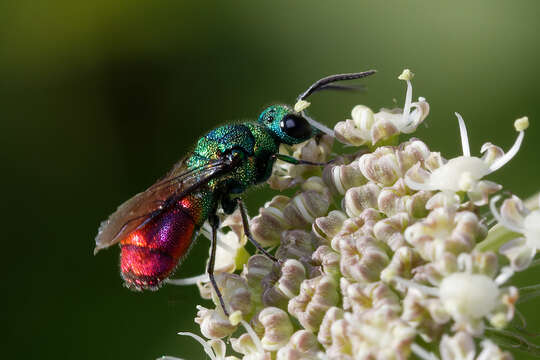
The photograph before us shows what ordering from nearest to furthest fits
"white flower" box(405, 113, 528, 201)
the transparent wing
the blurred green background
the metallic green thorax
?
"white flower" box(405, 113, 528, 201), the transparent wing, the metallic green thorax, the blurred green background

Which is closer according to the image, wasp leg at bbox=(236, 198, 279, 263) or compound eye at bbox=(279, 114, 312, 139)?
wasp leg at bbox=(236, 198, 279, 263)

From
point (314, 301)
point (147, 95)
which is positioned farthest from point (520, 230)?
point (147, 95)

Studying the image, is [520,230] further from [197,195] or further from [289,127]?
[197,195]

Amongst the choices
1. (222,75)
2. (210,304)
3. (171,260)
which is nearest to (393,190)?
(171,260)

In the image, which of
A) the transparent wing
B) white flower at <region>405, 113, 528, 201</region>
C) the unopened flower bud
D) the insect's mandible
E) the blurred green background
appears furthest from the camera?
the blurred green background

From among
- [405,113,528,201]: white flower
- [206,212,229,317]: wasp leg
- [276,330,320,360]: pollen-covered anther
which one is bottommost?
[276,330,320,360]: pollen-covered anther

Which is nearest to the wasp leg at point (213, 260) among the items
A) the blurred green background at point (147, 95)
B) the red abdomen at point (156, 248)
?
the red abdomen at point (156, 248)

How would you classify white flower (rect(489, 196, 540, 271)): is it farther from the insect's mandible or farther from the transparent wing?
the transparent wing

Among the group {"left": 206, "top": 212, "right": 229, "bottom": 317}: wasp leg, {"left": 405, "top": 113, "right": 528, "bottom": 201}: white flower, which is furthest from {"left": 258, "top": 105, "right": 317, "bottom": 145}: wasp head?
{"left": 405, "top": 113, "right": 528, "bottom": 201}: white flower
